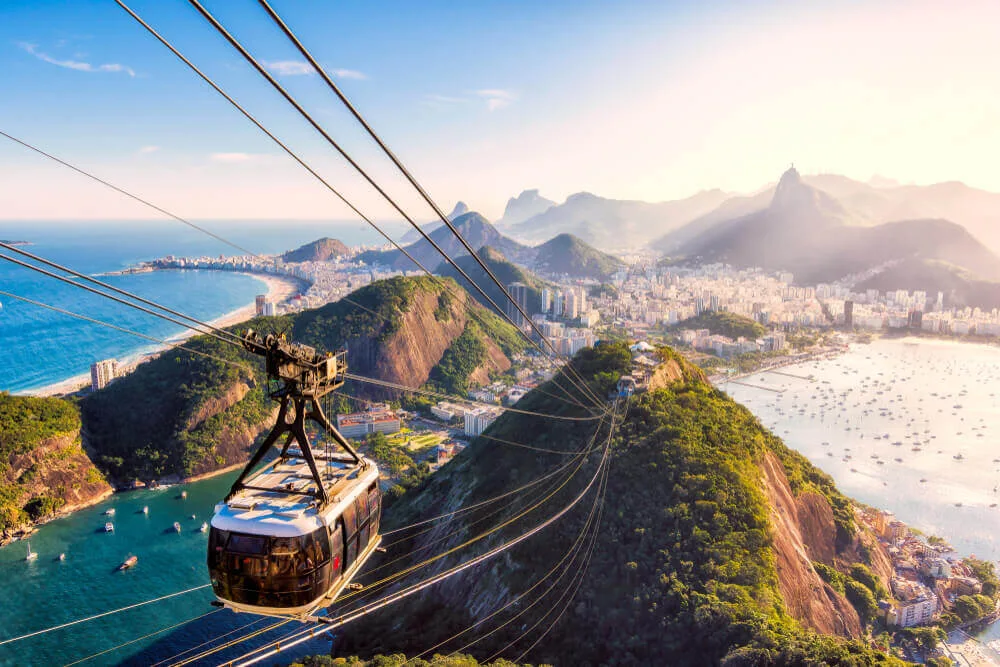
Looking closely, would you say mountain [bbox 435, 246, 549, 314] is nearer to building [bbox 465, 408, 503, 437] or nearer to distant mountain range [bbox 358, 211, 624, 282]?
distant mountain range [bbox 358, 211, 624, 282]

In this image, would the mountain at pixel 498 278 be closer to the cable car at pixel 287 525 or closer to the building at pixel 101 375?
the building at pixel 101 375

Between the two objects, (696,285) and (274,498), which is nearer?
(274,498)

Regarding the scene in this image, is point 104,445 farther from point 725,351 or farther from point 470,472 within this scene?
point 725,351

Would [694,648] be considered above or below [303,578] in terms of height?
below

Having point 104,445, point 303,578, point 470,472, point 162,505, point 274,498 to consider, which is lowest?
point 162,505

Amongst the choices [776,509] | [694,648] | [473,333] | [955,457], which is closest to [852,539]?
A: [776,509]

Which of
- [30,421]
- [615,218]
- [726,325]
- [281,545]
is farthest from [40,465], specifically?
[615,218]

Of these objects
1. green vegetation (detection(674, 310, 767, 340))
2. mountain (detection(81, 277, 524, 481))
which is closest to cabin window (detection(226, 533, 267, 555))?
mountain (detection(81, 277, 524, 481))
